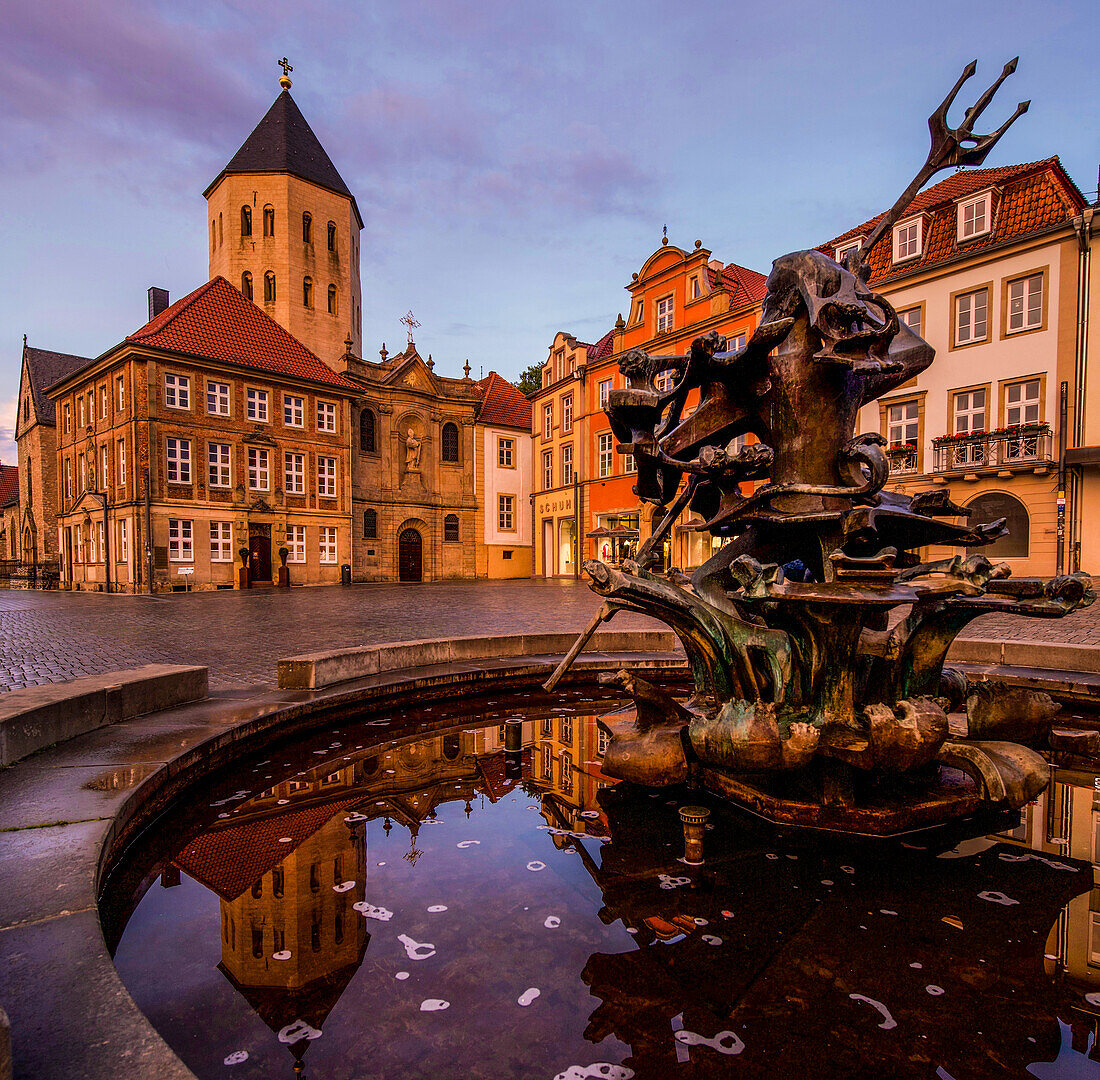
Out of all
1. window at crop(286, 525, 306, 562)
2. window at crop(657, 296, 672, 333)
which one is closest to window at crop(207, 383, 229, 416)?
window at crop(286, 525, 306, 562)

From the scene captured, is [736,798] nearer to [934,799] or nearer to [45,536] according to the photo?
[934,799]

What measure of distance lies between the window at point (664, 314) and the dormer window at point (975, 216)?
11227mm

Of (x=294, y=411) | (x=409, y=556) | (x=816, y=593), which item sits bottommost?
(x=409, y=556)

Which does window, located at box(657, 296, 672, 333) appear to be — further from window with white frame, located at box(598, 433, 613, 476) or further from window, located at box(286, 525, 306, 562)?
window, located at box(286, 525, 306, 562)

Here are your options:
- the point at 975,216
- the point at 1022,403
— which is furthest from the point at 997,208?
the point at 1022,403

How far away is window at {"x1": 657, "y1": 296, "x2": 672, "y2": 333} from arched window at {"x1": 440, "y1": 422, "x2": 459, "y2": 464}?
1592 centimetres

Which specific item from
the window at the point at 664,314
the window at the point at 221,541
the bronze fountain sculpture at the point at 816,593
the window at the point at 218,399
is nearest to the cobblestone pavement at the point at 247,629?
the bronze fountain sculpture at the point at 816,593

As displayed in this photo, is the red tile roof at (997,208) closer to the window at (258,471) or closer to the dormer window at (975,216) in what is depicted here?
the dormer window at (975,216)

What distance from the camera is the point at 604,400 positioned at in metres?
26.8

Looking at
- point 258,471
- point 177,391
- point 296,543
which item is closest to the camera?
point 177,391

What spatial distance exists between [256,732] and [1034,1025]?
14.8 ft

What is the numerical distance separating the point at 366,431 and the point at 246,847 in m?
36.1

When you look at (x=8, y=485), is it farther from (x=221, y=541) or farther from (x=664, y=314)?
(x=664, y=314)

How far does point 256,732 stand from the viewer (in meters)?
4.66
